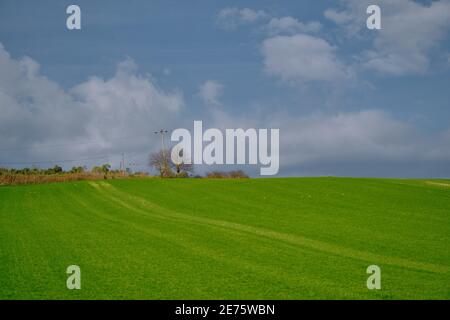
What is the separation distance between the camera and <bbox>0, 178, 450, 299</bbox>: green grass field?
12.5 metres

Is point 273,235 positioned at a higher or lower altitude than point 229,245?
higher

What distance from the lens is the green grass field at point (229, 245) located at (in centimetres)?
1246

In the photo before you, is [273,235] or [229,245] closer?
[229,245]

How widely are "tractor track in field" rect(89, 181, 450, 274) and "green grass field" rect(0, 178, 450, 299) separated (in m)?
0.06

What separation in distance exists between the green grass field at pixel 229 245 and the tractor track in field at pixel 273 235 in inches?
2.2

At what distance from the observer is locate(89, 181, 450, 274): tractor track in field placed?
15.9 m

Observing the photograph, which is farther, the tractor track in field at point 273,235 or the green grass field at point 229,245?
the tractor track in field at point 273,235

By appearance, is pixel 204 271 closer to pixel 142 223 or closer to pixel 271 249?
pixel 271 249

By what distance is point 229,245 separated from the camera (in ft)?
60.9

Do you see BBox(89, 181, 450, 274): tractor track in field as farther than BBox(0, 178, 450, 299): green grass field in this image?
Yes

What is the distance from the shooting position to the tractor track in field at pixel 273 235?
15891 mm

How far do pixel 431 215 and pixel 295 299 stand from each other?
1963 centimetres

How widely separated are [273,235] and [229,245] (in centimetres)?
305

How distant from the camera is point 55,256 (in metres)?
16.8
